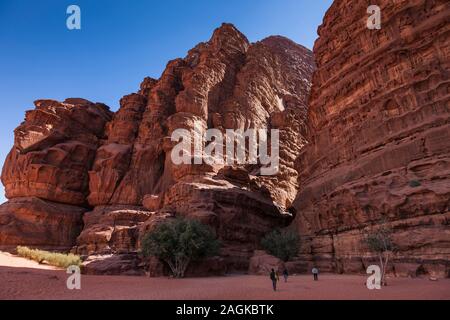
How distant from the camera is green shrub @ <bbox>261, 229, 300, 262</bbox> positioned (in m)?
31.4

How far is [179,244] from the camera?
24.8 metres

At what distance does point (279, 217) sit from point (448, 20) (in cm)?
2968

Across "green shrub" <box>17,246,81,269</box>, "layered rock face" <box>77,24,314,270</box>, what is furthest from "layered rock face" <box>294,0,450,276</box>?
"green shrub" <box>17,246,81,269</box>

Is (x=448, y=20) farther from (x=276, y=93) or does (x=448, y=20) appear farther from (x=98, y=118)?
(x=98, y=118)

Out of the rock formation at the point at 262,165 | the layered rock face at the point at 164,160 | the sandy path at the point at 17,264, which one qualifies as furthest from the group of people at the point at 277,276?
the sandy path at the point at 17,264

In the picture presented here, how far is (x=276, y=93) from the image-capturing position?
76375 millimetres

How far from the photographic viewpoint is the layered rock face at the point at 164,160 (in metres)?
35.9

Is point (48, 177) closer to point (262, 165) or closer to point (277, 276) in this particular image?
point (262, 165)

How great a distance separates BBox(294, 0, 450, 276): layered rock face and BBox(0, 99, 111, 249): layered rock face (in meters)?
41.7

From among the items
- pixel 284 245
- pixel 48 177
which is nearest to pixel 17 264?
pixel 284 245

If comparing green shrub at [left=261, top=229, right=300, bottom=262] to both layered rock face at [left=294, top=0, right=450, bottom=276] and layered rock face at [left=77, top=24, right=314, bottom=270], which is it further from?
layered rock face at [left=77, top=24, right=314, bottom=270]

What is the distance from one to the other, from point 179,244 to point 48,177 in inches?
1554

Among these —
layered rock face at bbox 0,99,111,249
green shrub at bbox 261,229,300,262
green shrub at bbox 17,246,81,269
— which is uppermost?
layered rock face at bbox 0,99,111,249
